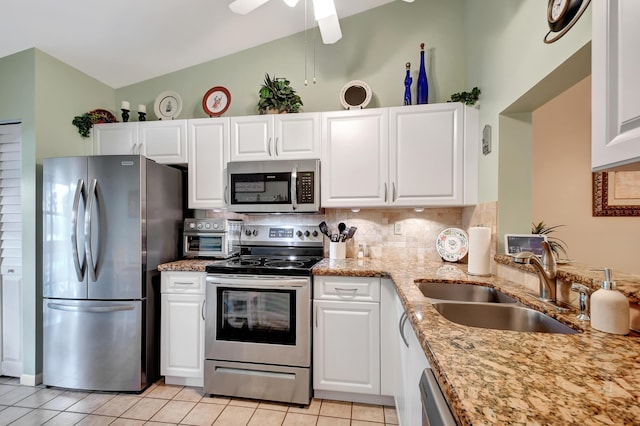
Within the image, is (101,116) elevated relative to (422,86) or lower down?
lower down

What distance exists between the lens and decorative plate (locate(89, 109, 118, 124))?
103 inches

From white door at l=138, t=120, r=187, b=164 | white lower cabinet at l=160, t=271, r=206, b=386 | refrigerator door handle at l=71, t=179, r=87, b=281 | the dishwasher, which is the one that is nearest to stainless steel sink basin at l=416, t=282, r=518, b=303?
the dishwasher

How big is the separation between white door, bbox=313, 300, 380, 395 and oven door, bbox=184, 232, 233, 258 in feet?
3.16

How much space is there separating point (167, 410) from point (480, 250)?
226cm

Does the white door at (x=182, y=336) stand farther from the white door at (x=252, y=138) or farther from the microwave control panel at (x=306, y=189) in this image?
the white door at (x=252, y=138)

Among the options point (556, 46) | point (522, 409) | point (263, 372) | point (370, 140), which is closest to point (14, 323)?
point (263, 372)

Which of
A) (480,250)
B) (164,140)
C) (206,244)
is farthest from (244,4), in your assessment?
(480,250)

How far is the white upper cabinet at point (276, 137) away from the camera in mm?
2377

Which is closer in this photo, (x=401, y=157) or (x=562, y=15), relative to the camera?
(x=562, y=15)

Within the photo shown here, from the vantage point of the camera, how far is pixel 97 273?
6.89ft

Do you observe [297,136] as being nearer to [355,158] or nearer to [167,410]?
[355,158]

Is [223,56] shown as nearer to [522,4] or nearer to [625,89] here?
[522,4]

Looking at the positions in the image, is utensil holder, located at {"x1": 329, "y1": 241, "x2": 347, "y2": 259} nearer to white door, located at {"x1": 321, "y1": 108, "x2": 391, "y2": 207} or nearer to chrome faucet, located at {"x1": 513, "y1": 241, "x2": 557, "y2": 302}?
white door, located at {"x1": 321, "y1": 108, "x2": 391, "y2": 207}

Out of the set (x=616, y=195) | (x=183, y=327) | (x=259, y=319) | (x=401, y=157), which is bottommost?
(x=183, y=327)
